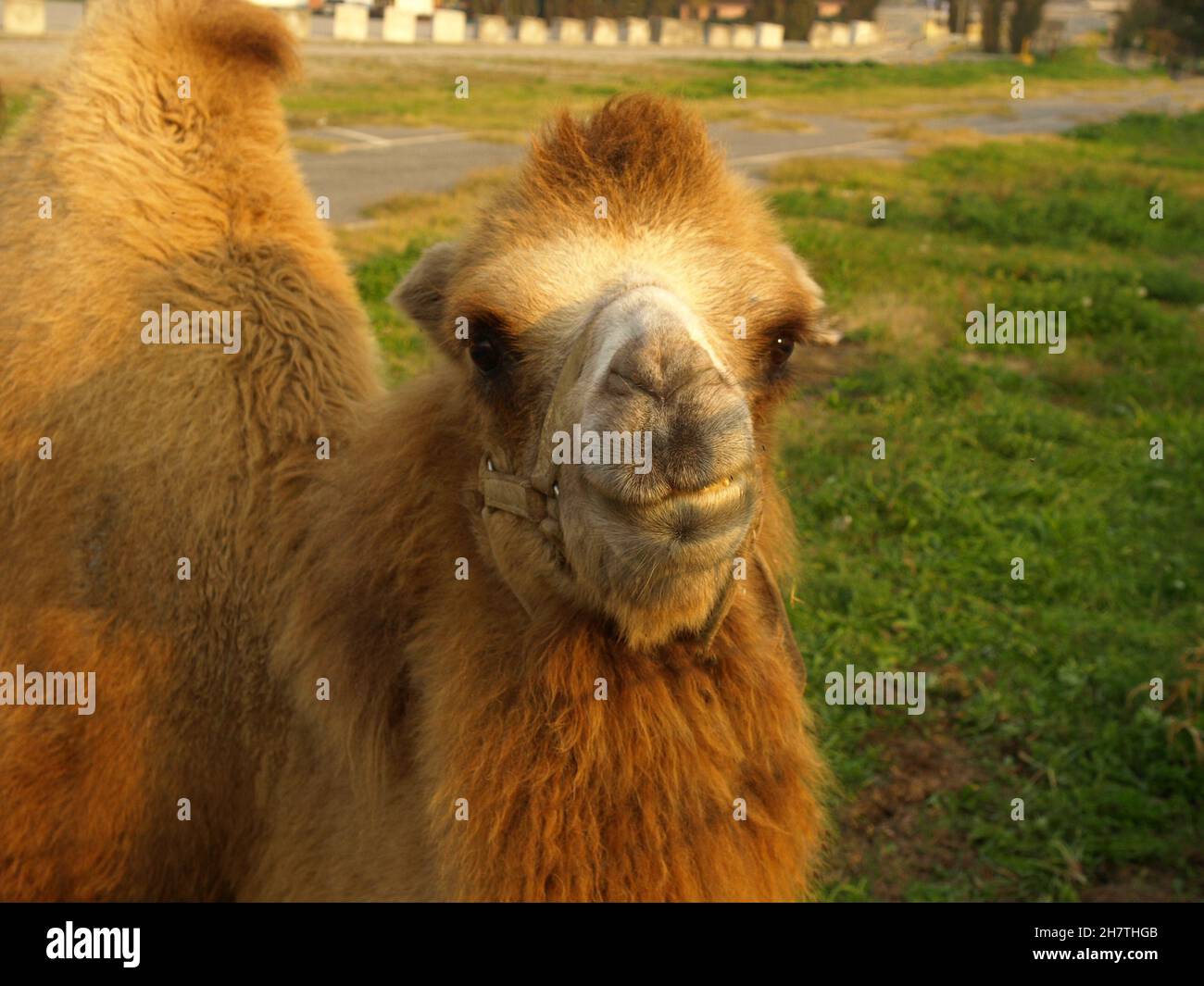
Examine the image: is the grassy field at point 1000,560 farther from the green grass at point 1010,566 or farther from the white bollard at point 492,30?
the white bollard at point 492,30

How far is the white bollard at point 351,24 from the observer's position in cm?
1088

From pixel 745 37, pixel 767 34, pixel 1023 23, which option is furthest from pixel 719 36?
pixel 1023 23

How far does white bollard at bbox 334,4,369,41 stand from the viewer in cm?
1088

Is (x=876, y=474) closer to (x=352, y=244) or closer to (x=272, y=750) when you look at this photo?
(x=272, y=750)

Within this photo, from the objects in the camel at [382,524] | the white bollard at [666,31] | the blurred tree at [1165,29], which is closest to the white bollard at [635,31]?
the white bollard at [666,31]

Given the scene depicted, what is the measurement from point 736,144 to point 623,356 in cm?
2230

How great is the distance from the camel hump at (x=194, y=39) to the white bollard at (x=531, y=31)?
6.70 metres

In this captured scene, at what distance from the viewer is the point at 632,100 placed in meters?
3.00

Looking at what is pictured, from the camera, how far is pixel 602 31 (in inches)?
452

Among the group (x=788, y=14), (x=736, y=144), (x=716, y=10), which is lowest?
(x=736, y=144)

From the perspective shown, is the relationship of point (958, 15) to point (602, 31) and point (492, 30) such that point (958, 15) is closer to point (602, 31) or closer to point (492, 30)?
point (602, 31)

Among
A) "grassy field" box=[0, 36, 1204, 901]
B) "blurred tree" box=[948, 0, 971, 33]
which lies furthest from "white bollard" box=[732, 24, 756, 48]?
"blurred tree" box=[948, 0, 971, 33]

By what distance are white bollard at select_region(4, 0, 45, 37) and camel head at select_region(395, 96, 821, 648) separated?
10.9m
